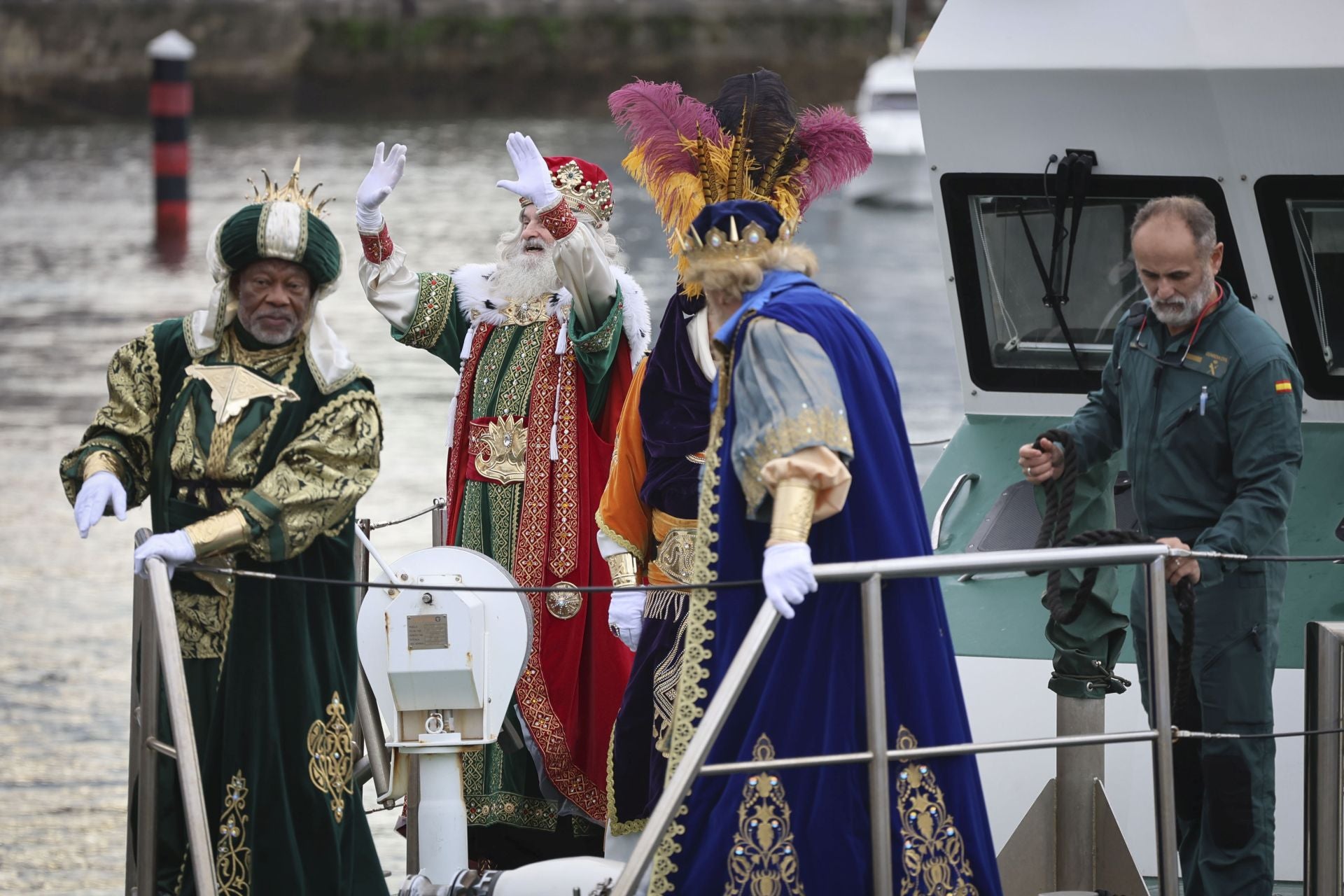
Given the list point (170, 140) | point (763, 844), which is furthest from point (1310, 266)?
point (170, 140)

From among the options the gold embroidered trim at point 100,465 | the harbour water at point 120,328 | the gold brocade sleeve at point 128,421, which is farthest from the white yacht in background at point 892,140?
the gold embroidered trim at point 100,465

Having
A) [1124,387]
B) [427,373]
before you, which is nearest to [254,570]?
[1124,387]

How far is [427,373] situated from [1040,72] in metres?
13.5

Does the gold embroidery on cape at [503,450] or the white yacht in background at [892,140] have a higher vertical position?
the white yacht in background at [892,140]

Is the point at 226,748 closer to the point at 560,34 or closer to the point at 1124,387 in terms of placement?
the point at 1124,387

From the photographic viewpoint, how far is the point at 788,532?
4.23 m

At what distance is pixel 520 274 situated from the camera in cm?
638

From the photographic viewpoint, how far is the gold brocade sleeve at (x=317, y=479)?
478cm

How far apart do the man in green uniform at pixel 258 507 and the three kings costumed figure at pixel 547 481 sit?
1287 mm

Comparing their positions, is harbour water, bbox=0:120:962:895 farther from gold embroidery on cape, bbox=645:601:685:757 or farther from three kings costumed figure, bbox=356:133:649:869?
gold embroidery on cape, bbox=645:601:685:757

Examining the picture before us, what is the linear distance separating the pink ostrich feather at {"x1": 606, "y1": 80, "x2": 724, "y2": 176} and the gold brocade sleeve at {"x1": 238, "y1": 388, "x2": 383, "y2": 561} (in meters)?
1.21

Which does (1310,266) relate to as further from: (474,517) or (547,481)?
(474,517)

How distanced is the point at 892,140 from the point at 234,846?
93.2ft

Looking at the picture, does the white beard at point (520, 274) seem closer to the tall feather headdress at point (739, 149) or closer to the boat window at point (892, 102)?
the tall feather headdress at point (739, 149)
